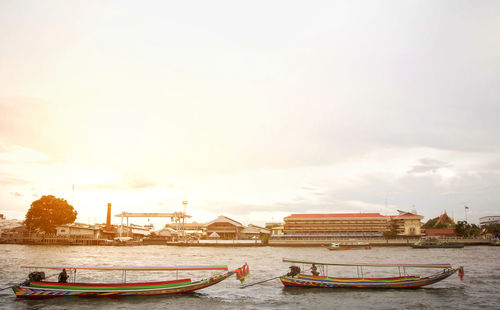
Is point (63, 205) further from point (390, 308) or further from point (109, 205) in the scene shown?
point (390, 308)

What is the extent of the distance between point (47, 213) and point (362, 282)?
92509mm

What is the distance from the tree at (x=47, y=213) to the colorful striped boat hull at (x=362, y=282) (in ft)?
286

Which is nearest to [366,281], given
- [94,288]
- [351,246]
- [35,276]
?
[94,288]

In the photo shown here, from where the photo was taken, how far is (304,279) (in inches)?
1014

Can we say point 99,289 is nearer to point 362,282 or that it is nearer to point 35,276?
point 35,276

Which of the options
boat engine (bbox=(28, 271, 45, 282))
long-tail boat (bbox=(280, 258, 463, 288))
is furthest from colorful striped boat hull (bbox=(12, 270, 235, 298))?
long-tail boat (bbox=(280, 258, 463, 288))

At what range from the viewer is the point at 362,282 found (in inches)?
983

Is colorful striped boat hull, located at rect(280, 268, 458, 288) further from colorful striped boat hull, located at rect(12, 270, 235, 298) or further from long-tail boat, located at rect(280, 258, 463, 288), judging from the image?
colorful striped boat hull, located at rect(12, 270, 235, 298)

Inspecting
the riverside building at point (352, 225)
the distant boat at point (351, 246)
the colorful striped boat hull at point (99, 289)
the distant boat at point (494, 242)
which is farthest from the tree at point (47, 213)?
the distant boat at point (494, 242)

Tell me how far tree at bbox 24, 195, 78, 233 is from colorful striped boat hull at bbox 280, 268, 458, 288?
87256mm

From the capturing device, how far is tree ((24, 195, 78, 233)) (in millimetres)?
92875

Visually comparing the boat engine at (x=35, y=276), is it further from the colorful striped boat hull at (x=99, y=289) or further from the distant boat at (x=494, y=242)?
the distant boat at (x=494, y=242)

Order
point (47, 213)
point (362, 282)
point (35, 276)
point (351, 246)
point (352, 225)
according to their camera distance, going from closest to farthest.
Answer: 1. point (35, 276)
2. point (362, 282)
3. point (351, 246)
4. point (47, 213)
5. point (352, 225)

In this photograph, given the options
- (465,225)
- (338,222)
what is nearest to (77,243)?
(338,222)
